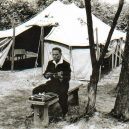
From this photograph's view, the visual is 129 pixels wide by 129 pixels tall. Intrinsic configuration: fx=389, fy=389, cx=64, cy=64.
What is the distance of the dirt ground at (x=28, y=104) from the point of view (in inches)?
307

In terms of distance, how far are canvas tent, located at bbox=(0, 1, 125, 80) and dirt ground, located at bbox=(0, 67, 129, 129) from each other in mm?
1055

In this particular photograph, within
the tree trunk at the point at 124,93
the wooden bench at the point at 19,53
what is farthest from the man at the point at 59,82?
the wooden bench at the point at 19,53

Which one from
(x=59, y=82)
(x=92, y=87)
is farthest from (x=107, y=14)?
(x=92, y=87)

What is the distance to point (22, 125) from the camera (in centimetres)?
835

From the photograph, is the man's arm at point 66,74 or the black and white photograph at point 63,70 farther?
the man's arm at point 66,74

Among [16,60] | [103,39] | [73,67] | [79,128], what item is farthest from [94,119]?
[16,60]

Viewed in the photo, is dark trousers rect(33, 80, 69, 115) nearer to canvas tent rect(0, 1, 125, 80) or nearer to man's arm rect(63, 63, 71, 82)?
man's arm rect(63, 63, 71, 82)

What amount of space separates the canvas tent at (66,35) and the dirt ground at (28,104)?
1.06 m

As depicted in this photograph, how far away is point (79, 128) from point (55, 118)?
3.40ft

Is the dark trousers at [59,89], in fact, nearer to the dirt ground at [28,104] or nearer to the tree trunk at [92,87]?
the dirt ground at [28,104]

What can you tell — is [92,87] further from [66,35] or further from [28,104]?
[66,35]

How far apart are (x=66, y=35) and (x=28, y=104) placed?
6.51 metres

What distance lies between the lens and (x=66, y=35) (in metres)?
16.7

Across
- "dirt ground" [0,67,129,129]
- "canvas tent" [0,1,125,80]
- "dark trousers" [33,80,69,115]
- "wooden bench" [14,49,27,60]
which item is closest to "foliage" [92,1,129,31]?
"canvas tent" [0,1,125,80]
